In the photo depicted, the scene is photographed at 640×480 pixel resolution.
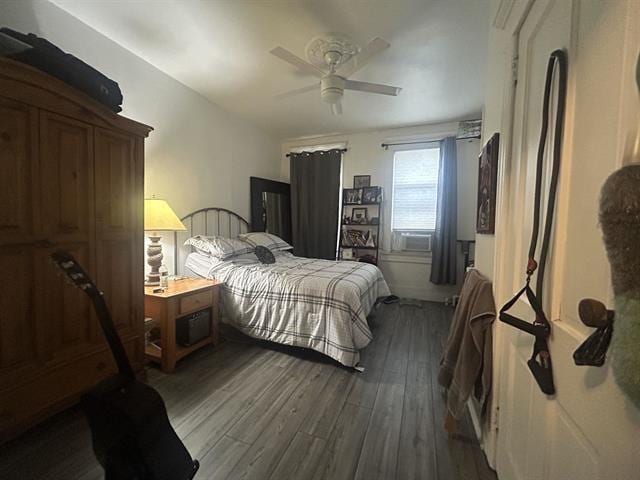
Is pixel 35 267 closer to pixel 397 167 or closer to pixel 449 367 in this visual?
pixel 449 367

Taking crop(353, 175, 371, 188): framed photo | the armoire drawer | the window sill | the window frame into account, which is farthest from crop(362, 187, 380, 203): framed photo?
the armoire drawer

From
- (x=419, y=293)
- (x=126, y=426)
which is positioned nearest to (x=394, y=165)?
(x=419, y=293)

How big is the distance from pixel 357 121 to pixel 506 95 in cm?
287

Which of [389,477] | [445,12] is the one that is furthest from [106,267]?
[445,12]

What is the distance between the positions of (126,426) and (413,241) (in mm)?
4018

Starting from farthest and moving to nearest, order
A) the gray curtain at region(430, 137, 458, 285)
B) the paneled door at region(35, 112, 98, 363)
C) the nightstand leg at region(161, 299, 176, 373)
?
the gray curtain at region(430, 137, 458, 285), the nightstand leg at region(161, 299, 176, 373), the paneled door at region(35, 112, 98, 363)

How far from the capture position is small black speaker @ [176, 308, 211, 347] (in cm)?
223

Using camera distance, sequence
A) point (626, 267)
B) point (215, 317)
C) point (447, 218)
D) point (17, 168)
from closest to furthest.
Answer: point (626, 267) < point (17, 168) < point (215, 317) < point (447, 218)

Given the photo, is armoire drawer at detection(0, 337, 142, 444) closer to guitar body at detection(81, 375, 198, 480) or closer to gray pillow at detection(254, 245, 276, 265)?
guitar body at detection(81, 375, 198, 480)

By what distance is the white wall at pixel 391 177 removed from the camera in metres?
3.90

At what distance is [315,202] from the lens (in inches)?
179

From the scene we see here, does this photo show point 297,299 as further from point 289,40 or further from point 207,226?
point 289,40

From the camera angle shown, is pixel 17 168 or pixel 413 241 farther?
pixel 413 241

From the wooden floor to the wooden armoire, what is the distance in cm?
32
